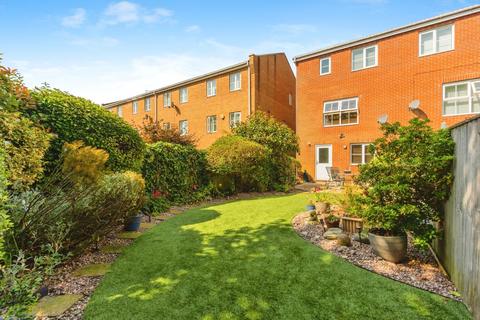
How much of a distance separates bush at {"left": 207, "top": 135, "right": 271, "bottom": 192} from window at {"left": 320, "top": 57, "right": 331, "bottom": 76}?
8785 mm

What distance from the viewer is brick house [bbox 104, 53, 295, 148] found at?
1883 centimetres

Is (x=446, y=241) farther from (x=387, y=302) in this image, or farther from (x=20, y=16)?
(x=20, y=16)

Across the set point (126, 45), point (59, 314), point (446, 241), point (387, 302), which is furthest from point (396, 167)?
point (126, 45)

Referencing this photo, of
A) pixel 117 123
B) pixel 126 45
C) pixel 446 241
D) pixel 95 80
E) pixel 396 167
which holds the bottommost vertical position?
pixel 446 241

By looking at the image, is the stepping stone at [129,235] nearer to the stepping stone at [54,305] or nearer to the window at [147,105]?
the stepping stone at [54,305]

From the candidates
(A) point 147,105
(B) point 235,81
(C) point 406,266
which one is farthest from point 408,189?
(A) point 147,105

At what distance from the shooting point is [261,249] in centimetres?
488

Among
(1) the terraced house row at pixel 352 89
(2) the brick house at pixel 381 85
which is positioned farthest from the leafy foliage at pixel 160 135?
(2) the brick house at pixel 381 85

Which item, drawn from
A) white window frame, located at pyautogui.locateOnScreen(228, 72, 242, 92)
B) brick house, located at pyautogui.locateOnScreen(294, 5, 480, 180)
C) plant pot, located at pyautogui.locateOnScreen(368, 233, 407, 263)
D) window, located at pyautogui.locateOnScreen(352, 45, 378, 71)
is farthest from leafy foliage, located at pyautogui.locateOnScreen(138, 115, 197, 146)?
plant pot, located at pyautogui.locateOnScreen(368, 233, 407, 263)

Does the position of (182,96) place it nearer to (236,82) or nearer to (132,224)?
(236,82)

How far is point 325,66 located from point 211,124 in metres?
10.2

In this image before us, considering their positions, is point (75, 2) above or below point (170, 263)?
above

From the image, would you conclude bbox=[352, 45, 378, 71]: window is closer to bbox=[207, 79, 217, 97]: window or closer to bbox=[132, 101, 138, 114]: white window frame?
bbox=[207, 79, 217, 97]: window

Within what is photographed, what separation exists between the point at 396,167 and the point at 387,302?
2221mm
